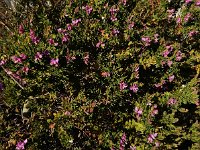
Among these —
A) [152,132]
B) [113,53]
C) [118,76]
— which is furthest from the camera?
[113,53]

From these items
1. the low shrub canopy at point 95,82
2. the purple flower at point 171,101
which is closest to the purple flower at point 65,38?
the low shrub canopy at point 95,82

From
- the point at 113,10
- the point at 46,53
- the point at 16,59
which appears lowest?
the point at 16,59

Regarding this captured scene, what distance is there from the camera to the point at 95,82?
12.9 ft

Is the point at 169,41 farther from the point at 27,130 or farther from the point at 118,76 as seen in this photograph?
the point at 27,130

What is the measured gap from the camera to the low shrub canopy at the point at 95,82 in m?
3.67

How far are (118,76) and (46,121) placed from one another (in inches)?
36.5

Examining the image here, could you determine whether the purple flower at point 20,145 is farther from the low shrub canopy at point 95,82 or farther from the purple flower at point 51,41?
the purple flower at point 51,41

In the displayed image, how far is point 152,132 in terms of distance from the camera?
3.58 meters

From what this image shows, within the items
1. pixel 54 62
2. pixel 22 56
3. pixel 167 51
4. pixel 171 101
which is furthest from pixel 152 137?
pixel 22 56

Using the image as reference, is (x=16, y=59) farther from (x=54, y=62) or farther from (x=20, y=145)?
(x=20, y=145)

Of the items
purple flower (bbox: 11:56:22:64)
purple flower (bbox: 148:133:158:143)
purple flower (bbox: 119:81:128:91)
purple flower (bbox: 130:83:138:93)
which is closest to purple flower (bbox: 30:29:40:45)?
purple flower (bbox: 11:56:22:64)

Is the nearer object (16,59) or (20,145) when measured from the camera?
(20,145)

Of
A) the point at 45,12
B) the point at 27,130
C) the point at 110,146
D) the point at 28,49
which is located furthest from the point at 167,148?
the point at 45,12

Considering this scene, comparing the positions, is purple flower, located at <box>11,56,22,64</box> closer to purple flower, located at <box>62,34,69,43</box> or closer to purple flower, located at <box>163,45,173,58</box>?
purple flower, located at <box>62,34,69,43</box>
